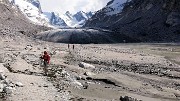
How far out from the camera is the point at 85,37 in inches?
5915

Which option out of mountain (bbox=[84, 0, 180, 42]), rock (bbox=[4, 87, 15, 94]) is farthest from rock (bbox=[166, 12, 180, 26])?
rock (bbox=[4, 87, 15, 94])

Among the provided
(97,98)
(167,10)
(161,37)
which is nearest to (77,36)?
(161,37)

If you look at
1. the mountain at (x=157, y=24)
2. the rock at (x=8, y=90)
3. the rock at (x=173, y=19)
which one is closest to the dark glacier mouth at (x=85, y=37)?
the mountain at (x=157, y=24)

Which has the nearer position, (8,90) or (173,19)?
(8,90)

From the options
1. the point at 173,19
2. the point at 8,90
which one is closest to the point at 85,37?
the point at 173,19

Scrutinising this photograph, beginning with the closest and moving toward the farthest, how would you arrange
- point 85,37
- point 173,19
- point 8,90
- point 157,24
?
point 8,90 < point 85,37 < point 173,19 < point 157,24

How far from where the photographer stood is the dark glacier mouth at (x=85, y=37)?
147 metres

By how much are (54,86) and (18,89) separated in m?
3.08

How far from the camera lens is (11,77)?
27.8 m

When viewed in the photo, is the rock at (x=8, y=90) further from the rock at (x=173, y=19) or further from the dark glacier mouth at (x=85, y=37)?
the rock at (x=173, y=19)

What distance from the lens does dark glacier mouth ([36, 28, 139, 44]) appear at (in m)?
147

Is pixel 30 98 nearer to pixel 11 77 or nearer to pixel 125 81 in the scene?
pixel 11 77

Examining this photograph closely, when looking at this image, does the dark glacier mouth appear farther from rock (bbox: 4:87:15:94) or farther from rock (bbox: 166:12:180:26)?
Result: rock (bbox: 4:87:15:94)

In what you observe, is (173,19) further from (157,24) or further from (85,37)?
(85,37)
